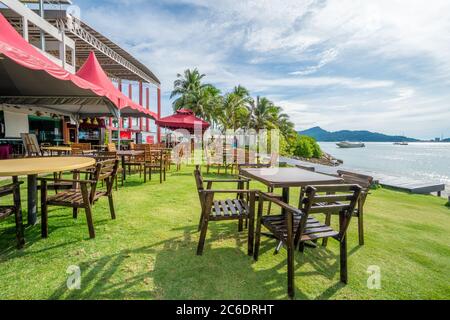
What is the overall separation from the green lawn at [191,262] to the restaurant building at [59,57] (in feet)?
19.3

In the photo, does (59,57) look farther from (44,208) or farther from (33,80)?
(44,208)

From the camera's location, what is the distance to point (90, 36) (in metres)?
20.7

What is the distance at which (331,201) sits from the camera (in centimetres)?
197

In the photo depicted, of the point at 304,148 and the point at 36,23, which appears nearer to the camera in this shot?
the point at 36,23

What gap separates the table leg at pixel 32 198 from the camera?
10.2ft

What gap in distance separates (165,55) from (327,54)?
8768mm

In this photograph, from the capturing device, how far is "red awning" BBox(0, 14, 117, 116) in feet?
12.0

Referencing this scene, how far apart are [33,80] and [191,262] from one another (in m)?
6.95

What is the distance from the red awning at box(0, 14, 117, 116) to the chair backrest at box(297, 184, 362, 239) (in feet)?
14.1

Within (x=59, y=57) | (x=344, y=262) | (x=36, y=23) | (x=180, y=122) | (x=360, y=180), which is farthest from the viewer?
(x=59, y=57)

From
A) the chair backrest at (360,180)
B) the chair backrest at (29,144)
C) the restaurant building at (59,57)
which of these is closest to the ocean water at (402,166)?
the chair backrest at (360,180)

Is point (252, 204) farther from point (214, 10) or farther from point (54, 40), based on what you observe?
point (54, 40)

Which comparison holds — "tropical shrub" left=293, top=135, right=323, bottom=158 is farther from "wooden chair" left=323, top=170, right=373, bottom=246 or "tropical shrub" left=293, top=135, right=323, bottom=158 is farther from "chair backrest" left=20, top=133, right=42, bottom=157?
"wooden chair" left=323, top=170, right=373, bottom=246

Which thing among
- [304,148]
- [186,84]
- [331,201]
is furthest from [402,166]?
[331,201]
